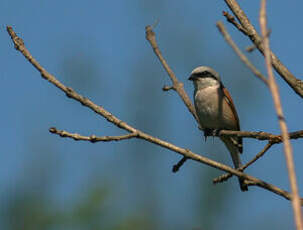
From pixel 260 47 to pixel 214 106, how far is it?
10.8 feet

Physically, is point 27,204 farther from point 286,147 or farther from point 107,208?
point 286,147

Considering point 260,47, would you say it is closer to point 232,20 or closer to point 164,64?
point 232,20

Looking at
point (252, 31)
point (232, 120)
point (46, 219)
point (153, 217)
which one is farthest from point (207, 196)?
point (252, 31)

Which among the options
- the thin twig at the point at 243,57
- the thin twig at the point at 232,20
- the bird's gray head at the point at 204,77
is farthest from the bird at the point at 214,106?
the thin twig at the point at 243,57

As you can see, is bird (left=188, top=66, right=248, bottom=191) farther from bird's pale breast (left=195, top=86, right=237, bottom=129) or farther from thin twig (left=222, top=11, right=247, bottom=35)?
thin twig (left=222, top=11, right=247, bottom=35)

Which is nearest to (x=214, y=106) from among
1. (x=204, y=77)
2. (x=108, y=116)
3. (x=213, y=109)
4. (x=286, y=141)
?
(x=213, y=109)

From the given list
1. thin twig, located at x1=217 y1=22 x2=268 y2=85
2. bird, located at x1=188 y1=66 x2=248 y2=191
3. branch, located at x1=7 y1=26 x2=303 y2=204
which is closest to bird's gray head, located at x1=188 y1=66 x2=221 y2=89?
bird, located at x1=188 y1=66 x2=248 y2=191

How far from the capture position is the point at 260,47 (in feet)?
9.96

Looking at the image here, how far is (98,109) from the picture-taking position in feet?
8.95

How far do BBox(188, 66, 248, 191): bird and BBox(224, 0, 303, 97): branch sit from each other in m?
2.84

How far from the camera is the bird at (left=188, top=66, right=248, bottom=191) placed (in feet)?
20.5

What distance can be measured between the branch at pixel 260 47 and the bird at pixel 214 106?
284 cm

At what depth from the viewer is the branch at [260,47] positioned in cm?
307

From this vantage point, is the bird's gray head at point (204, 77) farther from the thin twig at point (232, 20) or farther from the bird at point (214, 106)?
the thin twig at point (232, 20)
